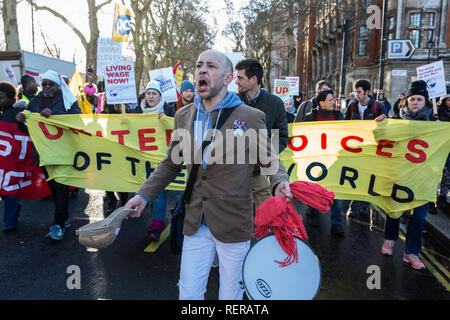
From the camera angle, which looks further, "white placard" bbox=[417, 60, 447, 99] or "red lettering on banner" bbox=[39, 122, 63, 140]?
"white placard" bbox=[417, 60, 447, 99]

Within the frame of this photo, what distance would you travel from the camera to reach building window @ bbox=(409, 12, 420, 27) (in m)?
26.0

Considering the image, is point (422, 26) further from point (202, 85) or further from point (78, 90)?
point (202, 85)

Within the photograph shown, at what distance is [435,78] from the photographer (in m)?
6.11

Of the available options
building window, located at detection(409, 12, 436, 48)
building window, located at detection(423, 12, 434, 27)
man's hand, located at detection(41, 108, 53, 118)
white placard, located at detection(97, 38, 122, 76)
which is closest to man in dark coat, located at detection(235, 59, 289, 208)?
man's hand, located at detection(41, 108, 53, 118)

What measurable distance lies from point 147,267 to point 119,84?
3.23 m

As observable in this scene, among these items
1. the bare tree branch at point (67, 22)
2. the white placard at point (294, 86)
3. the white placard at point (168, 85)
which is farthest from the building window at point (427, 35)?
the white placard at point (168, 85)

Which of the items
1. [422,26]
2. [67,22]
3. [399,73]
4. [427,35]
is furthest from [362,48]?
[67,22]

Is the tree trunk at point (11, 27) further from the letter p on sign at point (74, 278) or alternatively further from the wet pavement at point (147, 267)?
the letter p on sign at point (74, 278)

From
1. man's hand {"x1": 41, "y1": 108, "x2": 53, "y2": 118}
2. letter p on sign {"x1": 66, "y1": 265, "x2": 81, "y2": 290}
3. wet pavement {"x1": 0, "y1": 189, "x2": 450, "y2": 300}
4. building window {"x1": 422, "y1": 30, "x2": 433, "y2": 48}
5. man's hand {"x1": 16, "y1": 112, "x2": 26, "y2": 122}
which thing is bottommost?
wet pavement {"x1": 0, "y1": 189, "x2": 450, "y2": 300}

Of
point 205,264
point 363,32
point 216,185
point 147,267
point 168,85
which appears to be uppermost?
point 363,32

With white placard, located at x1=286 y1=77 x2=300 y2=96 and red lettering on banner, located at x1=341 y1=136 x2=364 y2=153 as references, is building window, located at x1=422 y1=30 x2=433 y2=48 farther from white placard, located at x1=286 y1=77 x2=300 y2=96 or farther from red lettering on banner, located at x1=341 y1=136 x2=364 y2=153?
red lettering on banner, located at x1=341 y1=136 x2=364 y2=153

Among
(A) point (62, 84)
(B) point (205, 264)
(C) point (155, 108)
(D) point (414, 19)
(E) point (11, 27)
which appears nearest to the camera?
(B) point (205, 264)

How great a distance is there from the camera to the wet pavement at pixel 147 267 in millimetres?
3391

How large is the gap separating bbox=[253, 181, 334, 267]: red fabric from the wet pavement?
1.61 metres
